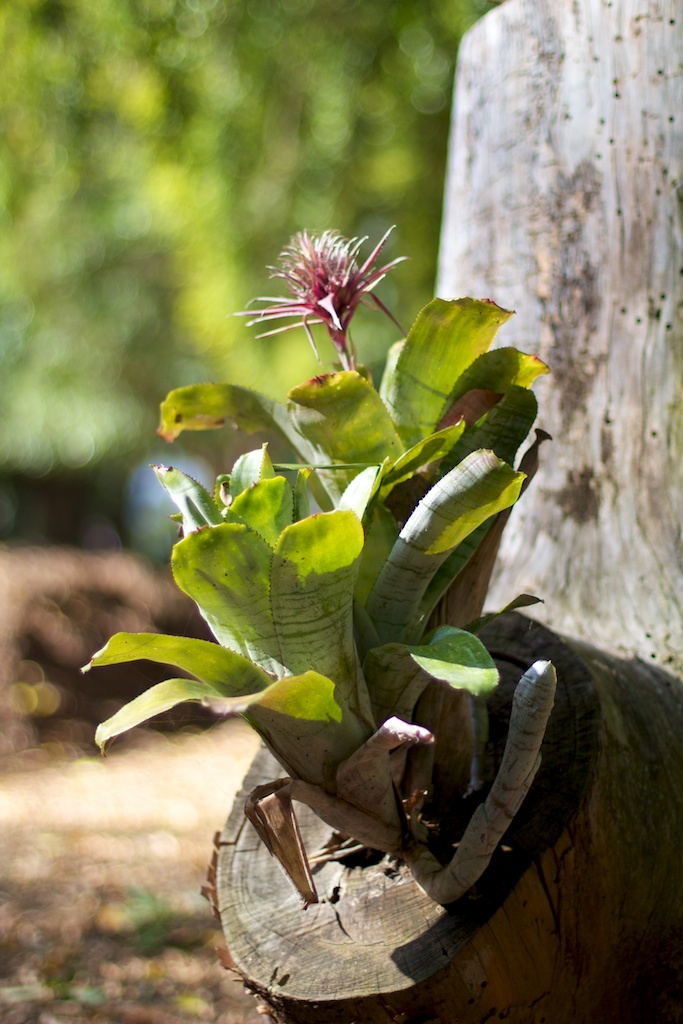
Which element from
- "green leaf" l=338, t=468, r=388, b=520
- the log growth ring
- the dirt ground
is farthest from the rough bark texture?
the dirt ground

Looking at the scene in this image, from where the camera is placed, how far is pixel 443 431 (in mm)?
1035

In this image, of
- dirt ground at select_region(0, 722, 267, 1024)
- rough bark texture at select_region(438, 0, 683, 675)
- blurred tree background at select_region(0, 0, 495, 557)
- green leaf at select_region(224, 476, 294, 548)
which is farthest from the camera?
blurred tree background at select_region(0, 0, 495, 557)

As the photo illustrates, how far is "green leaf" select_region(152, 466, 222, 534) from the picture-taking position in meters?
1.01

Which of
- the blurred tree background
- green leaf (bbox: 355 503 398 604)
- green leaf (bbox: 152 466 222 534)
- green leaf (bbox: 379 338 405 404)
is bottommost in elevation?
green leaf (bbox: 355 503 398 604)

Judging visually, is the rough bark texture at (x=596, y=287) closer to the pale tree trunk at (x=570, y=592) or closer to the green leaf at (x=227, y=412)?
the pale tree trunk at (x=570, y=592)

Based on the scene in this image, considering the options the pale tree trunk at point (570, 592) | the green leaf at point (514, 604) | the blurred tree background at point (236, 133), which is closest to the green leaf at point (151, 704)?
the green leaf at point (514, 604)

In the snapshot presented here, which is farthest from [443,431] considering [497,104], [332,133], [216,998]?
[332,133]

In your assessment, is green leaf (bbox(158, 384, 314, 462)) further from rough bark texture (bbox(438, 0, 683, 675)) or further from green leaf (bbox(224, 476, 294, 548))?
rough bark texture (bbox(438, 0, 683, 675))

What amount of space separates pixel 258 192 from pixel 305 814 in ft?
13.5

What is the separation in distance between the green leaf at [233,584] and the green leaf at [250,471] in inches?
5.6

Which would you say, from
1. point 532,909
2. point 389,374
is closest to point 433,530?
point 389,374

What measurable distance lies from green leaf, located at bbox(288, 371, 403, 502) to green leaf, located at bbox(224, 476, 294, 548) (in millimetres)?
119

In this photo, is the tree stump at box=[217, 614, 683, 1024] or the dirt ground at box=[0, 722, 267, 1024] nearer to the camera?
the tree stump at box=[217, 614, 683, 1024]

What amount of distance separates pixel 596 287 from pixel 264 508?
1106mm
